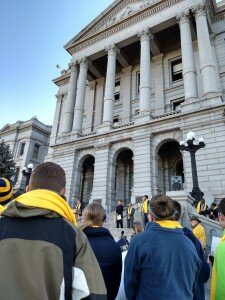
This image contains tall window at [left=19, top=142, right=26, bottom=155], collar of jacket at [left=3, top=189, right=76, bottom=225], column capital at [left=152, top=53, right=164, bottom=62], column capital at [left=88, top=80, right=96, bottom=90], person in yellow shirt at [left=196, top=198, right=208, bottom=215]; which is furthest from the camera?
tall window at [left=19, top=142, right=26, bottom=155]

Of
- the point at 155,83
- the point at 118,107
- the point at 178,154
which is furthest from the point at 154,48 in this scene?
Answer: the point at 178,154

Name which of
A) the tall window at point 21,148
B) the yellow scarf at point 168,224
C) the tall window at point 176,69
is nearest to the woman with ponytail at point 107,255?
the yellow scarf at point 168,224

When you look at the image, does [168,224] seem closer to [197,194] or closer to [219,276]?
[219,276]

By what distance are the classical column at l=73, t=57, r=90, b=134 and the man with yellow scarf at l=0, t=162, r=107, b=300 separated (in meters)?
22.1

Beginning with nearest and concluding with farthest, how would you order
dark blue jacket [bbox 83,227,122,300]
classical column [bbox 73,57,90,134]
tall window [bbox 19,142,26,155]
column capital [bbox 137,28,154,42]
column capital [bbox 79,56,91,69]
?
dark blue jacket [bbox 83,227,122,300]
column capital [bbox 137,28,154,42]
classical column [bbox 73,57,90,134]
column capital [bbox 79,56,91,69]
tall window [bbox 19,142,26,155]

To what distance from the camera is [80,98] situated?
25.0m

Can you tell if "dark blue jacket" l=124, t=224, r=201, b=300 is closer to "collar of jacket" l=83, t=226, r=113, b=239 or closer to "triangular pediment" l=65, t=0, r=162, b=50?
"collar of jacket" l=83, t=226, r=113, b=239

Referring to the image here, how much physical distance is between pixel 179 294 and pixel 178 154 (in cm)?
1972

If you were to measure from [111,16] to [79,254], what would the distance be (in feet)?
97.8

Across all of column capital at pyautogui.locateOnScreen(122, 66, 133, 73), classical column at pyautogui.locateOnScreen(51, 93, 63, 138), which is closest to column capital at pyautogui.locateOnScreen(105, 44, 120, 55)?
column capital at pyautogui.locateOnScreen(122, 66, 133, 73)

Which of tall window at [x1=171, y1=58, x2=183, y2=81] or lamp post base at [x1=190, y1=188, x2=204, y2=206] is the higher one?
tall window at [x1=171, y1=58, x2=183, y2=81]

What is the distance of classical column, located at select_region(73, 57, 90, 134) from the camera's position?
23922 millimetres

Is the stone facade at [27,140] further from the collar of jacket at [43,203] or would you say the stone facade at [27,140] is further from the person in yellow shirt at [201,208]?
the collar of jacket at [43,203]

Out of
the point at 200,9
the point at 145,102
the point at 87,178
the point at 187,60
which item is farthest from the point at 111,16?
the point at 87,178
